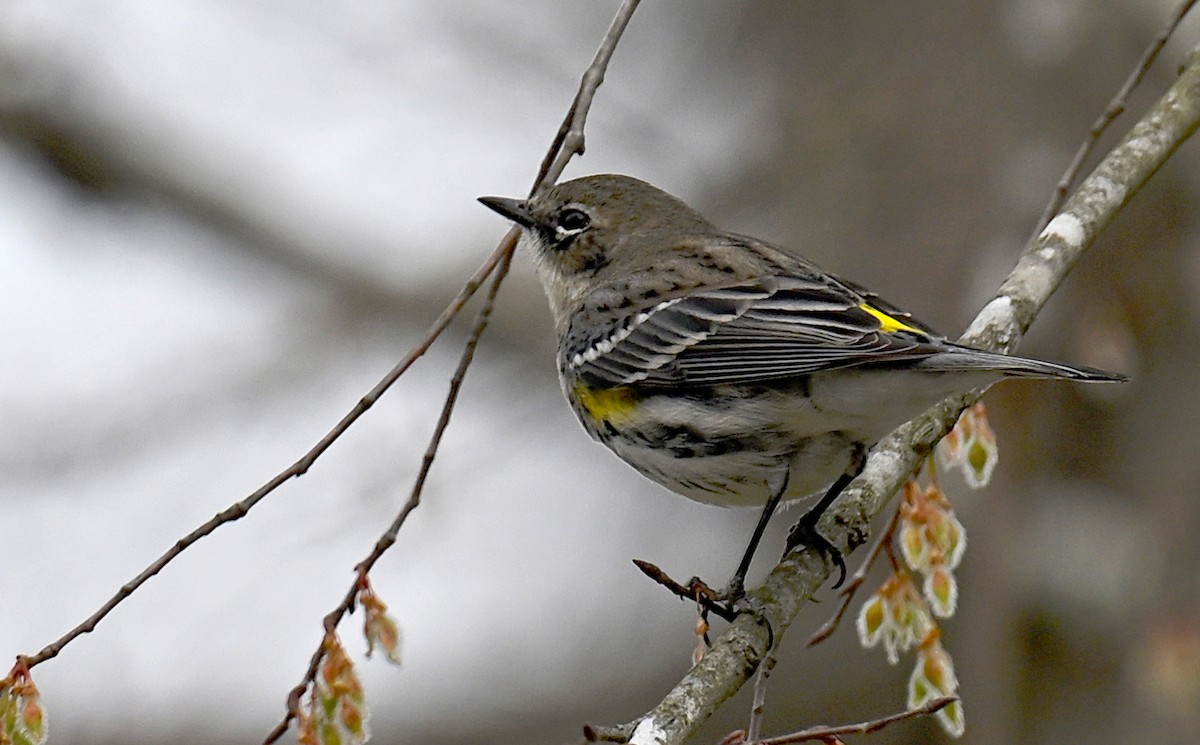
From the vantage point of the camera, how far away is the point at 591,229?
573cm

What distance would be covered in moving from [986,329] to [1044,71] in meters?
4.68

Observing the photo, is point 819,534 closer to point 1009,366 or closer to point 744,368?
point 744,368

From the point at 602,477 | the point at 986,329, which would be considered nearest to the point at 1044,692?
the point at 602,477

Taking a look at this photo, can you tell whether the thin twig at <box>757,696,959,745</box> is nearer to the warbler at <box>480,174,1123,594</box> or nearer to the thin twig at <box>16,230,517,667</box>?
the warbler at <box>480,174,1123,594</box>

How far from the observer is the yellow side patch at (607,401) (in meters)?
4.78

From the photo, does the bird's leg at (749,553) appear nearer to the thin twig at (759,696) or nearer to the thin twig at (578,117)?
the thin twig at (759,696)

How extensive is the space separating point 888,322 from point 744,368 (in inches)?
Answer: 19.2

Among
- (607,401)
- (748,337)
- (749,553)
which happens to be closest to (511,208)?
(607,401)

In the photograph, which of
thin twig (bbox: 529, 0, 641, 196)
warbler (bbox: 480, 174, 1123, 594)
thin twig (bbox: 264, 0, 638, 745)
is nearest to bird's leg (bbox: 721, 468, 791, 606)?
warbler (bbox: 480, 174, 1123, 594)

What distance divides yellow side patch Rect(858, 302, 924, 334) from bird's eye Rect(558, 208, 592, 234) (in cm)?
148

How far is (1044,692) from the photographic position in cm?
799

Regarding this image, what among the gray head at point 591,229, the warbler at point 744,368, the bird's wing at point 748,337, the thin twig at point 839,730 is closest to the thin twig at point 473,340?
the warbler at point 744,368

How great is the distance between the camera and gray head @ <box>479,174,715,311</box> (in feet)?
18.5

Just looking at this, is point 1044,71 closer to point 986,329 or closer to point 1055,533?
point 1055,533
